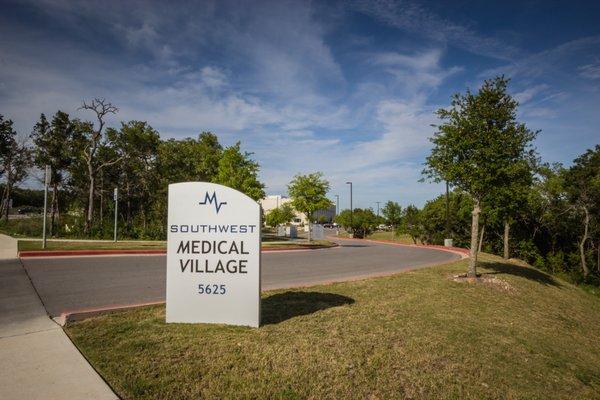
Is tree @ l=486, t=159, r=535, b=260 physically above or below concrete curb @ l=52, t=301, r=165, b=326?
above

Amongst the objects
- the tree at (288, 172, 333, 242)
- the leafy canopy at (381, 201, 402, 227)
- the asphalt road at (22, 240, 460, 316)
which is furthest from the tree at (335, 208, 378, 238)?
the asphalt road at (22, 240, 460, 316)

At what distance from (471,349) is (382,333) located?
4.39ft

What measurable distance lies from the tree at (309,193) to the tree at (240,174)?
269 centimetres

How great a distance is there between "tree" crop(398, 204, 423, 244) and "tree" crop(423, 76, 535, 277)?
92.3 ft

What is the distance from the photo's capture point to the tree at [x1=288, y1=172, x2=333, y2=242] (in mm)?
25406

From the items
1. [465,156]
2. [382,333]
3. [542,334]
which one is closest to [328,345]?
[382,333]

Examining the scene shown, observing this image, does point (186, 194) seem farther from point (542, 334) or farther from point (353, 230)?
point (353, 230)

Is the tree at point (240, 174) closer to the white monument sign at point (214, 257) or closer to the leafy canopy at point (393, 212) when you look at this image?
the white monument sign at point (214, 257)

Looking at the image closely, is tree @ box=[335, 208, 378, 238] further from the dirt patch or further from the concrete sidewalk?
the concrete sidewalk

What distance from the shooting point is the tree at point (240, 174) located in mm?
23234

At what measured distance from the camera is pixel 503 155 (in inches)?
431

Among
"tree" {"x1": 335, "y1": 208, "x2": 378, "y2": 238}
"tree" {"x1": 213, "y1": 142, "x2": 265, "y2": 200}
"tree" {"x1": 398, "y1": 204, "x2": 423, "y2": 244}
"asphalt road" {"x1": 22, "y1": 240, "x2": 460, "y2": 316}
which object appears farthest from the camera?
"tree" {"x1": 335, "y1": 208, "x2": 378, "y2": 238}

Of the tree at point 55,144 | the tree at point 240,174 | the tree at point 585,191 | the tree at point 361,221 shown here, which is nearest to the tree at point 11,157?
the tree at point 55,144

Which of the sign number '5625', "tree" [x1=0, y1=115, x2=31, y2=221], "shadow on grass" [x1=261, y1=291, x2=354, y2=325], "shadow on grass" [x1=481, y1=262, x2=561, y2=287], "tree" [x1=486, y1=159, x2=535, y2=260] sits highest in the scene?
"tree" [x1=0, y1=115, x2=31, y2=221]
